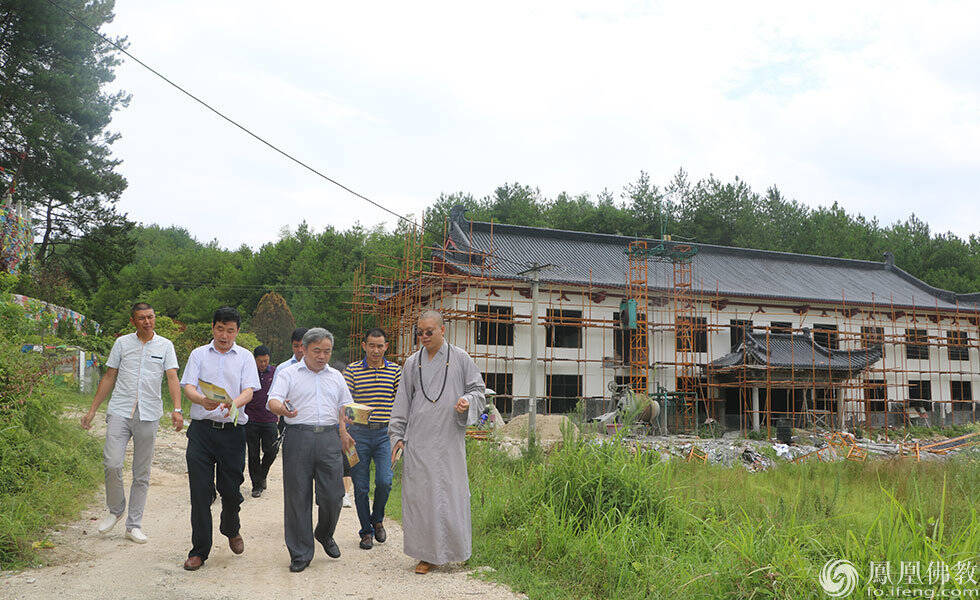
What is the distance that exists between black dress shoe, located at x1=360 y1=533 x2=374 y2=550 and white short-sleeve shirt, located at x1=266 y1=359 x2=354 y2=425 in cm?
111

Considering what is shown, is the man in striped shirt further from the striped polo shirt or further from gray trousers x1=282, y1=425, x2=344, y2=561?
gray trousers x1=282, y1=425, x2=344, y2=561

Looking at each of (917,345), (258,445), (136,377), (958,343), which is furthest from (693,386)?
(136,377)

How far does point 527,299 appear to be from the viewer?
2286 cm

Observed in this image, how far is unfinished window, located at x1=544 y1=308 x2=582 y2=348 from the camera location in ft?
74.3

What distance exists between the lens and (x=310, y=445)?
16.1ft

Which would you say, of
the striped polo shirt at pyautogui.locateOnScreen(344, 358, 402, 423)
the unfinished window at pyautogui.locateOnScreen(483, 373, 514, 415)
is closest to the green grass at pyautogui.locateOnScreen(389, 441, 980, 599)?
the striped polo shirt at pyautogui.locateOnScreen(344, 358, 402, 423)

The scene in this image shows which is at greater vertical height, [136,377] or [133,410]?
[136,377]

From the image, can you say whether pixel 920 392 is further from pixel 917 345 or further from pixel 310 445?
pixel 310 445

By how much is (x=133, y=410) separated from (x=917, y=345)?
3080 centimetres

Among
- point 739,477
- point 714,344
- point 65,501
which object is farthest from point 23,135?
point 714,344

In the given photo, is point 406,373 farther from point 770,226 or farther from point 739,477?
point 770,226

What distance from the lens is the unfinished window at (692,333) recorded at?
23328 mm

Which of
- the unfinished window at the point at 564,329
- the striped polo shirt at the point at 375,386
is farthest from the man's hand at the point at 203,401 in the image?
the unfinished window at the point at 564,329

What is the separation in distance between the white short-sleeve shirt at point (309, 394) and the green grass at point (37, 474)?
1918mm
